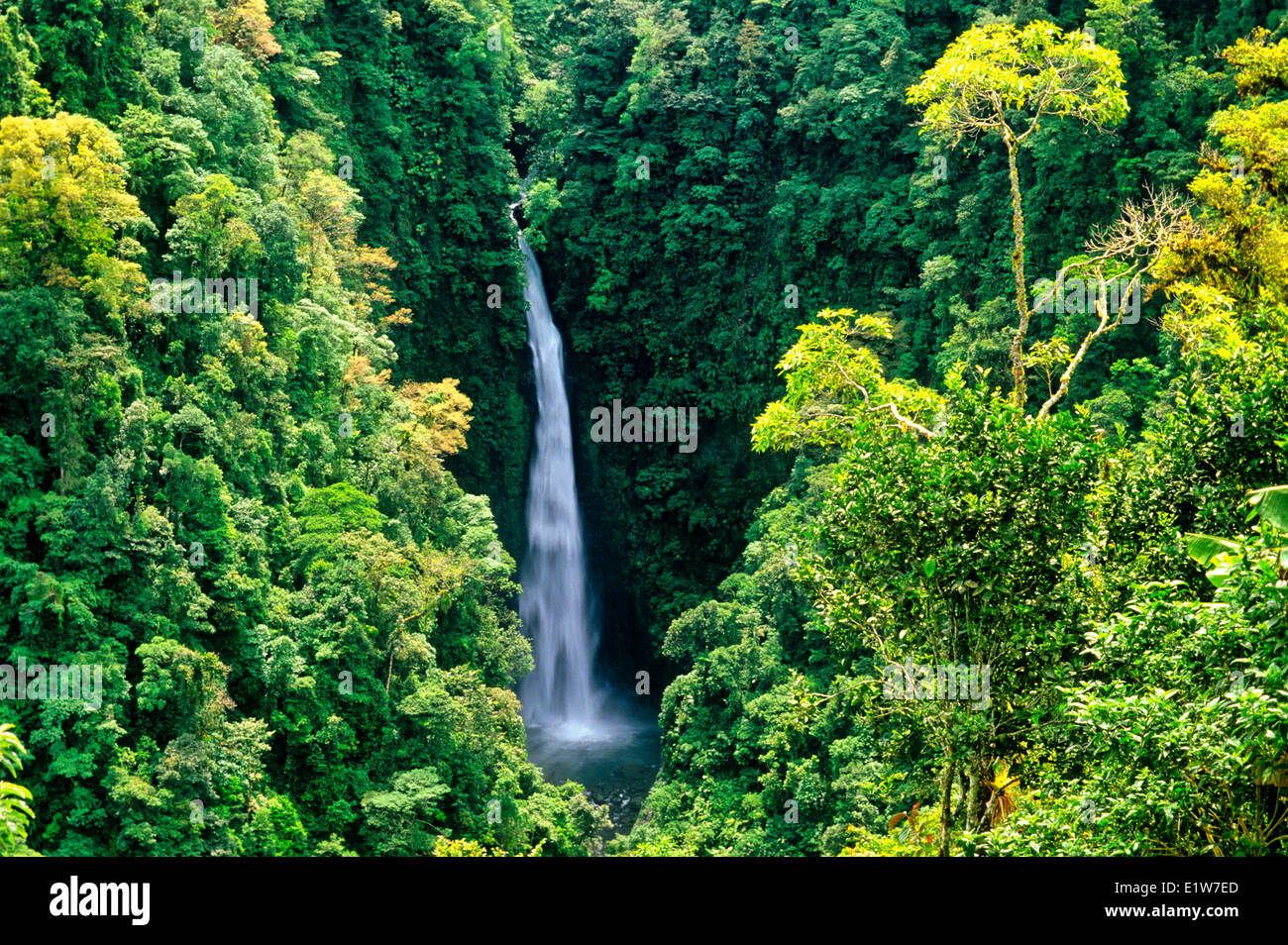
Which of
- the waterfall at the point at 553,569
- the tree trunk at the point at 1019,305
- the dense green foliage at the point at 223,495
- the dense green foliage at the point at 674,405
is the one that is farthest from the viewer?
the waterfall at the point at 553,569

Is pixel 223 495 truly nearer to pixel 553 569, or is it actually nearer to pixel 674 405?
pixel 553 569

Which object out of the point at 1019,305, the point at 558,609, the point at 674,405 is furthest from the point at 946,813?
the point at 674,405

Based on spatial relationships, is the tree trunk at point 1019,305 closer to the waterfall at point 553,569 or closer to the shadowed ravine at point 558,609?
the shadowed ravine at point 558,609

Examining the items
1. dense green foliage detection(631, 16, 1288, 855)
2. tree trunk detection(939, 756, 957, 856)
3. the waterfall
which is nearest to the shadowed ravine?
the waterfall

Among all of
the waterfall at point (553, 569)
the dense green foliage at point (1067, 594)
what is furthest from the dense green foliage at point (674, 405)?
the waterfall at point (553, 569)

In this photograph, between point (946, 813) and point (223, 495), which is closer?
point (946, 813)

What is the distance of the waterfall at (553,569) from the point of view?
3244cm

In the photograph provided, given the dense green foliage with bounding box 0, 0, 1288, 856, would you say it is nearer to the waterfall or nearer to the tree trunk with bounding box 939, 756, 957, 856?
the tree trunk with bounding box 939, 756, 957, 856

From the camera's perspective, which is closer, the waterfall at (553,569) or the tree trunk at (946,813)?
the tree trunk at (946,813)

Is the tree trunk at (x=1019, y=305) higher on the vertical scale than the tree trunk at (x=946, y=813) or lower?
higher

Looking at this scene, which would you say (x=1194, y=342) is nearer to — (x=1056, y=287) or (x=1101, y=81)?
(x=1056, y=287)

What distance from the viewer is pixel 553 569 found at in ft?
110

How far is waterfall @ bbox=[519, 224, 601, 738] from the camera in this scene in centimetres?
3244

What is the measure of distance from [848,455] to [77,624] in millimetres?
13004
